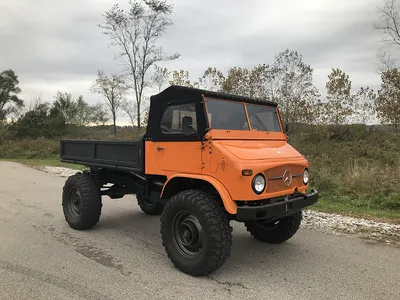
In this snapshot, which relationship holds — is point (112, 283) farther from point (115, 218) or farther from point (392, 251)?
point (392, 251)

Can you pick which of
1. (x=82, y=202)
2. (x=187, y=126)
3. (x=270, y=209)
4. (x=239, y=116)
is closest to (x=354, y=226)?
(x=270, y=209)

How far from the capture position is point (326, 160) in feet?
41.7

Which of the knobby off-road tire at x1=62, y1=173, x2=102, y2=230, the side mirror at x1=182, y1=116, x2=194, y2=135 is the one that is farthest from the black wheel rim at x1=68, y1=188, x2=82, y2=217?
the side mirror at x1=182, y1=116, x2=194, y2=135

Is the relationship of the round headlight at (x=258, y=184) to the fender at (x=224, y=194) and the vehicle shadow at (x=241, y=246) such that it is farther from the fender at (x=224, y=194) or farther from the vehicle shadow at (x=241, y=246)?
the vehicle shadow at (x=241, y=246)

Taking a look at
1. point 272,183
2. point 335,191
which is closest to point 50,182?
point 335,191

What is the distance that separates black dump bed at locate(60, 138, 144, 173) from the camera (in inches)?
204

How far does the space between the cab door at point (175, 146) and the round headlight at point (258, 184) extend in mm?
717

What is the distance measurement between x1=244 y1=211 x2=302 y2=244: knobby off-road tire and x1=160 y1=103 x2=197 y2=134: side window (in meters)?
1.91

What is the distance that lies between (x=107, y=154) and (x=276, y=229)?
117 inches

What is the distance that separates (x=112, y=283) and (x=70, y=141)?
385cm

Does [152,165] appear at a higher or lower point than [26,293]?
higher

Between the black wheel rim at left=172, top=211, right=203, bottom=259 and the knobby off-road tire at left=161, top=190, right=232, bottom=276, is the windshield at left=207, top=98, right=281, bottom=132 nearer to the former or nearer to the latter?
the knobby off-road tire at left=161, top=190, right=232, bottom=276

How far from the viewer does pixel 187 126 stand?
4297 mm

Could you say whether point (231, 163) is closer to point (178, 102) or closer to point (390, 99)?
point (178, 102)
